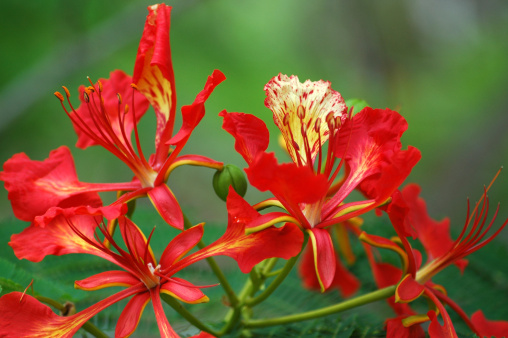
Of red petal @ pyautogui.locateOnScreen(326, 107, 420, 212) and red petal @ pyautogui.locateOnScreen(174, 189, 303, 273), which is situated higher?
red petal @ pyautogui.locateOnScreen(326, 107, 420, 212)

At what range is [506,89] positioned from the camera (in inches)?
141

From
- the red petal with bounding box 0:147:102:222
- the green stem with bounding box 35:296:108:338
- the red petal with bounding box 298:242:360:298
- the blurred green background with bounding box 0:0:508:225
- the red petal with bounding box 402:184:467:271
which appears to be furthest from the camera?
the blurred green background with bounding box 0:0:508:225

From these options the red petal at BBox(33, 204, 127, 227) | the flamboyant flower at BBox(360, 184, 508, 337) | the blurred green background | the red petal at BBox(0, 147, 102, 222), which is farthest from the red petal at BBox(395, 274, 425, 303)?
the blurred green background

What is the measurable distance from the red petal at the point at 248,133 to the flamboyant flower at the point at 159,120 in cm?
8

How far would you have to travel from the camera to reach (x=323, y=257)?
39.9 inches

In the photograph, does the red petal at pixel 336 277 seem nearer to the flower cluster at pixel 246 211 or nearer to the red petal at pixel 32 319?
the flower cluster at pixel 246 211

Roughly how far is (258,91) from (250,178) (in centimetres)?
328

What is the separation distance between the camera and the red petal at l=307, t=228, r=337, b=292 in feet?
3.24

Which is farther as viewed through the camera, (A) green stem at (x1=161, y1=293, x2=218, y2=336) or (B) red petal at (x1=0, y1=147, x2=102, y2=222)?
(B) red petal at (x1=0, y1=147, x2=102, y2=222)

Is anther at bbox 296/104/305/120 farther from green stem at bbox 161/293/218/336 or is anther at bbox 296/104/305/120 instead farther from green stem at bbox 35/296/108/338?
green stem at bbox 35/296/108/338

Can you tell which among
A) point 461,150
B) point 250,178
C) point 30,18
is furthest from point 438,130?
point 250,178

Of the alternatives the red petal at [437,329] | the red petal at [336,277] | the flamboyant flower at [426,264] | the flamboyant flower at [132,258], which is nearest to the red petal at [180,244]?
the flamboyant flower at [132,258]

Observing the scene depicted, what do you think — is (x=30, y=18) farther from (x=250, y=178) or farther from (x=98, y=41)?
(x=250, y=178)

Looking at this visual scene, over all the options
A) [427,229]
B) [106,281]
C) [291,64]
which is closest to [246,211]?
[106,281]
